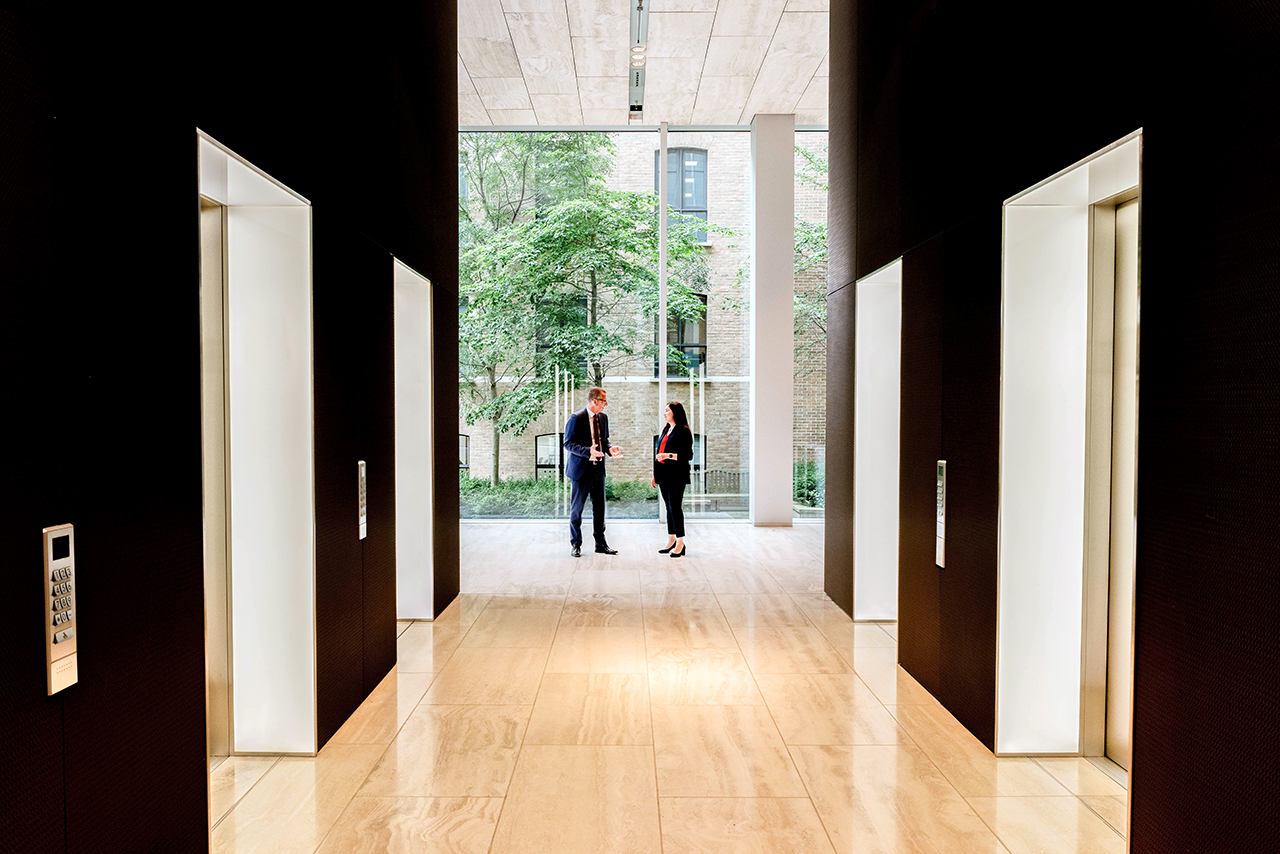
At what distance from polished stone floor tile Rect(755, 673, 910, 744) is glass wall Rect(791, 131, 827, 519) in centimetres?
574

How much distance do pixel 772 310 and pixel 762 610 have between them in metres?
4.95

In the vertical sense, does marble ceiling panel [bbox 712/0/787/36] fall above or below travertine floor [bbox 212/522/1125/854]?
above

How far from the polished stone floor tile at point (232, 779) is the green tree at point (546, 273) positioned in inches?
260

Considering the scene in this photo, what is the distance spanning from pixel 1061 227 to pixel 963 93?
0.78 m

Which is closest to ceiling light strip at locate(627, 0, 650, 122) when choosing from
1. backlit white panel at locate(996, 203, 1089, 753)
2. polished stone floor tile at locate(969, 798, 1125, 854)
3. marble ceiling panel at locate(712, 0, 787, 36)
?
marble ceiling panel at locate(712, 0, 787, 36)

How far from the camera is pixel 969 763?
341cm

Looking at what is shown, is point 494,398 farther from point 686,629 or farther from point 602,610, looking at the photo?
point 686,629

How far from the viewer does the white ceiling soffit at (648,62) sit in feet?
22.9

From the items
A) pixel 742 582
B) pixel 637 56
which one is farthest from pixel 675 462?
pixel 637 56

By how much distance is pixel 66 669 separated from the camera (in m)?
1.82

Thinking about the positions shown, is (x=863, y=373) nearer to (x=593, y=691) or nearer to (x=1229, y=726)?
(x=593, y=691)

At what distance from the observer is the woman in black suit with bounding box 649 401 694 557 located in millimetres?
7867

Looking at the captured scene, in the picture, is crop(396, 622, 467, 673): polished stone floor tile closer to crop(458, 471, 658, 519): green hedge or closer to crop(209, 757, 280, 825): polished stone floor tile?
crop(209, 757, 280, 825): polished stone floor tile

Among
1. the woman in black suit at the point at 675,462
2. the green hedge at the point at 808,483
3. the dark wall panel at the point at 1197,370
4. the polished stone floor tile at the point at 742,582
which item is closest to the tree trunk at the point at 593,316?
the woman in black suit at the point at 675,462
